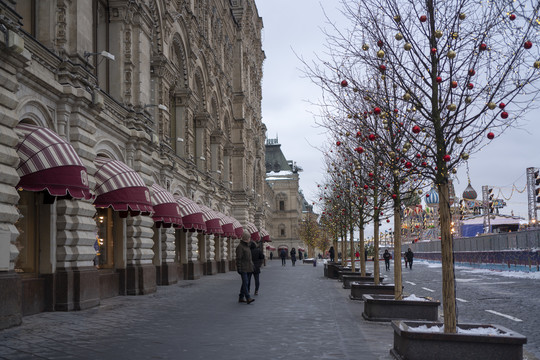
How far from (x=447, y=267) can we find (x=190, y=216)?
18173 millimetres

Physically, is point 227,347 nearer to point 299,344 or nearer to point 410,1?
point 299,344

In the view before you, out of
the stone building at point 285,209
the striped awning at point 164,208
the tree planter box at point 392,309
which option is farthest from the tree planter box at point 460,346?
the stone building at point 285,209

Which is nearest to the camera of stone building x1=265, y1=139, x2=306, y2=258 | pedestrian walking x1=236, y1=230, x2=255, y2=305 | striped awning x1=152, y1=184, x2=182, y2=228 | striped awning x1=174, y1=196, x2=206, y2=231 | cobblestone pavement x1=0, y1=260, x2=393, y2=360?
cobblestone pavement x1=0, y1=260, x2=393, y2=360

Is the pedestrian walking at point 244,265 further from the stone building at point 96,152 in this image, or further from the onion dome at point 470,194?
the onion dome at point 470,194

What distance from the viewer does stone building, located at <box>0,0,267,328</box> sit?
1148cm

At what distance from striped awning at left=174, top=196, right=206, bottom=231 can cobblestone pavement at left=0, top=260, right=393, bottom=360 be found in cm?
919

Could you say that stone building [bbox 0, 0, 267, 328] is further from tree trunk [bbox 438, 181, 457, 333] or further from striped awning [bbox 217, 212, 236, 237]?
tree trunk [bbox 438, 181, 457, 333]

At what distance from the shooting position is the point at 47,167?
11.5m

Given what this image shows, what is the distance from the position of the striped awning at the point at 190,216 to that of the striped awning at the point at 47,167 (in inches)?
510

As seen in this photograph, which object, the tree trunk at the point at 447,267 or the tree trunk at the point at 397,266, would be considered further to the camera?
the tree trunk at the point at 397,266

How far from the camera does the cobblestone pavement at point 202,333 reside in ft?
27.0

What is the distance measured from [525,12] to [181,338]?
7184 mm

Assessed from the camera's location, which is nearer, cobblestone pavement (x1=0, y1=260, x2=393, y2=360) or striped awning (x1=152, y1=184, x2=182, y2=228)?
cobblestone pavement (x1=0, y1=260, x2=393, y2=360)

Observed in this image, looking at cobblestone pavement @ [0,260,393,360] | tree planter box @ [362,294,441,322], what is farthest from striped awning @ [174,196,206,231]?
tree planter box @ [362,294,441,322]
